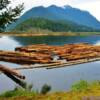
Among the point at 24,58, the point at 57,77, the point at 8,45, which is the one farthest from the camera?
the point at 8,45

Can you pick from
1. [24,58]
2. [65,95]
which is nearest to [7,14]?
[65,95]

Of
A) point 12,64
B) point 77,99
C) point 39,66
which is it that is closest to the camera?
point 77,99

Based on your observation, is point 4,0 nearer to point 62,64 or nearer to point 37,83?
point 37,83

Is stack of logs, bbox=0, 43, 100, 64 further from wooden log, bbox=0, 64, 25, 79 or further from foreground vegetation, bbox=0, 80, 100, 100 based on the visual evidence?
foreground vegetation, bbox=0, 80, 100, 100

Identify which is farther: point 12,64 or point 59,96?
point 12,64

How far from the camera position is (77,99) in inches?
781

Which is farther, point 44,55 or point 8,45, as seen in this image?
point 8,45

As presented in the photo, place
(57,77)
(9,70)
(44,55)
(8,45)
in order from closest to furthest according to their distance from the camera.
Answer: (9,70)
(57,77)
(44,55)
(8,45)

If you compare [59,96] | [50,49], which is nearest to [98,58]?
[50,49]

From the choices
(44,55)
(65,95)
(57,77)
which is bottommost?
(57,77)

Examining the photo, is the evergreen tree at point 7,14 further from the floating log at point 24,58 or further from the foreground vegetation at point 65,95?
the floating log at point 24,58

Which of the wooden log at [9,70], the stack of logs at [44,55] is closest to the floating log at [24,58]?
the stack of logs at [44,55]

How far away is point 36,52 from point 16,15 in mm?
39177

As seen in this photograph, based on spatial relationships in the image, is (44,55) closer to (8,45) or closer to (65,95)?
(65,95)
